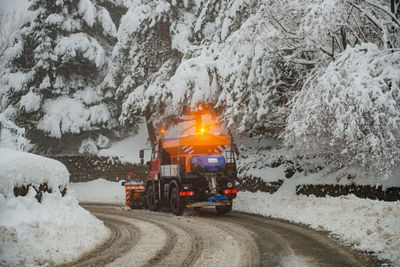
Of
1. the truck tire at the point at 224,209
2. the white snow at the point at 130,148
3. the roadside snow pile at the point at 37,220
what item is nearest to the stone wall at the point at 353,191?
the truck tire at the point at 224,209

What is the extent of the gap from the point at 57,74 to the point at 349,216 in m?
22.7

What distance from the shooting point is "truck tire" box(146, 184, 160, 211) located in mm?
15617

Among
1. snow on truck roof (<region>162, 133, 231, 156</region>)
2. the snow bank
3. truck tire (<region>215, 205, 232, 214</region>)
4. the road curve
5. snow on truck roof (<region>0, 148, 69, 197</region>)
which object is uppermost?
snow on truck roof (<region>162, 133, 231, 156</region>)

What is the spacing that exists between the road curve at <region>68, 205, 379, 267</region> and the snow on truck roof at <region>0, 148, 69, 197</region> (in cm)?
188

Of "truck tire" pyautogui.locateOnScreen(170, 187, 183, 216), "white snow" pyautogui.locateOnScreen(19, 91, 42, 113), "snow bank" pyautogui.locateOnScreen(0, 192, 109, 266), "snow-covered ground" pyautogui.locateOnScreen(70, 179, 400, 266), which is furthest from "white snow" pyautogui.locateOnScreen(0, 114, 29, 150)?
"white snow" pyautogui.locateOnScreen(19, 91, 42, 113)

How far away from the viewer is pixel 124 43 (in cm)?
2328

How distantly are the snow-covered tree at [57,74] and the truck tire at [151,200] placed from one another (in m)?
11.1

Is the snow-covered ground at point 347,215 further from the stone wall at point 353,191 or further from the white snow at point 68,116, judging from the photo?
the white snow at point 68,116

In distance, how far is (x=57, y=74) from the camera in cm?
2645

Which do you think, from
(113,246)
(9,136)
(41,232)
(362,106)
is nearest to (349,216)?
(362,106)

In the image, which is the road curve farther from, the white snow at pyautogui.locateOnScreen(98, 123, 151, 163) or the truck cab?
the white snow at pyautogui.locateOnScreen(98, 123, 151, 163)

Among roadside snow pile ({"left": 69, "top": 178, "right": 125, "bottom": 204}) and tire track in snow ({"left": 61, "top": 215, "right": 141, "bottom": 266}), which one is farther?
roadside snow pile ({"left": 69, "top": 178, "right": 125, "bottom": 204})

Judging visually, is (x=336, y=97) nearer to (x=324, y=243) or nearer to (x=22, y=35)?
(x=324, y=243)

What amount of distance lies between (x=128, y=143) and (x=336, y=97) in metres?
21.0
